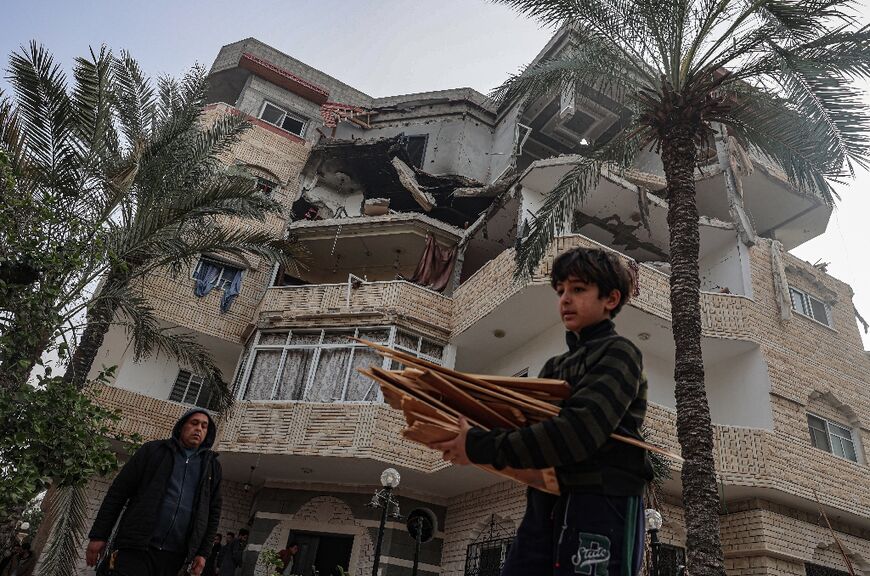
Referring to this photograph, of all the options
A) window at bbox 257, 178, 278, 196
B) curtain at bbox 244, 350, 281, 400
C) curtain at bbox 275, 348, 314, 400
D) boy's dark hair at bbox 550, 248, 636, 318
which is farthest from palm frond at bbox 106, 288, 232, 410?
boy's dark hair at bbox 550, 248, 636, 318

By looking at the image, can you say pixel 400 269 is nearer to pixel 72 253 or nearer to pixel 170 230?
pixel 170 230

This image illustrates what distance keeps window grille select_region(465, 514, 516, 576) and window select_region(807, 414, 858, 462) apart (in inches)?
280

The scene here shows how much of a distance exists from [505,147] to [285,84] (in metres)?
8.76

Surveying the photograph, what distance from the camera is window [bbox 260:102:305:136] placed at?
24031mm

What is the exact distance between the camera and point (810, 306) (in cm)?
1686

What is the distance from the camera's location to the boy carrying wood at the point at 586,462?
75.2 inches

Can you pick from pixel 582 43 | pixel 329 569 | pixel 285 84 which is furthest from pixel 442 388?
pixel 285 84

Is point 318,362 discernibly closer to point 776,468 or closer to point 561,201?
point 561,201

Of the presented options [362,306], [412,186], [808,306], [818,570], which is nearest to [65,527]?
[362,306]

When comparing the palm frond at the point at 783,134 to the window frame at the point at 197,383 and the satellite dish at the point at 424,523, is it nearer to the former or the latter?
the satellite dish at the point at 424,523

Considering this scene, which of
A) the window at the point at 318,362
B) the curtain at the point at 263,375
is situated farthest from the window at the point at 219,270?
the curtain at the point at 263,375

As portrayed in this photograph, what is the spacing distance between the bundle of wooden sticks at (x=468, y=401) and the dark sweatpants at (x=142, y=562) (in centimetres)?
279

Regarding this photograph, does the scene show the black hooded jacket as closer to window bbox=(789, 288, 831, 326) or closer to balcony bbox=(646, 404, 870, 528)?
balcony bbox=(646, 404, 870, 528)

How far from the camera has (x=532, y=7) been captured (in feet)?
36.9
